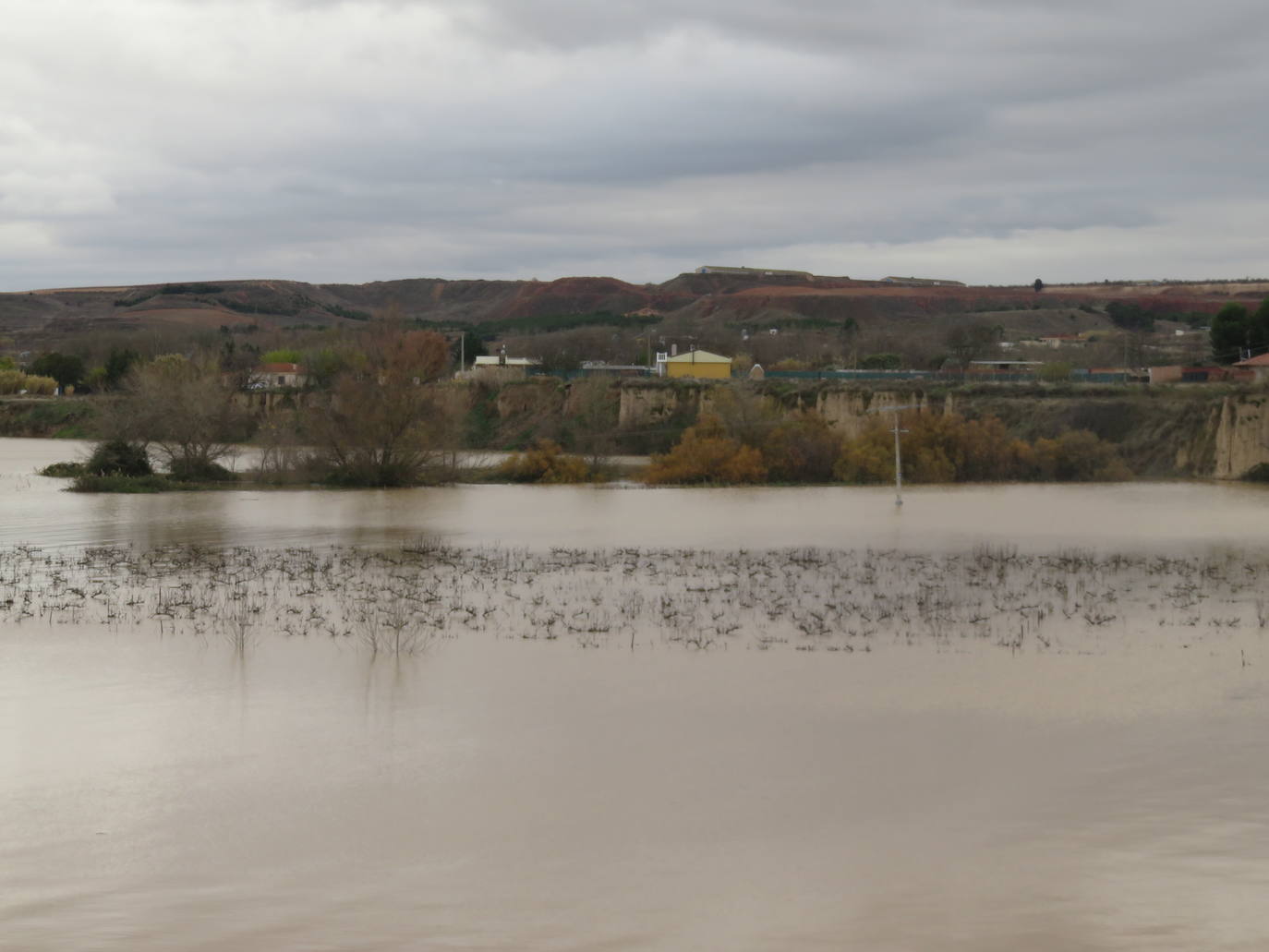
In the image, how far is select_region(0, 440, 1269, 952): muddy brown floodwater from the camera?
7949 millimetres

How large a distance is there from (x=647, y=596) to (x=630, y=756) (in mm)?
8329

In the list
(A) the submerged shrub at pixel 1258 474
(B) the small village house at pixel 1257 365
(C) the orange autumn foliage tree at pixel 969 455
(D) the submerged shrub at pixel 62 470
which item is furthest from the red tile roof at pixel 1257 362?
(D) the submerged shrub at pixel 62 470

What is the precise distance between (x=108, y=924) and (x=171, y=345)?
117941 millimetres

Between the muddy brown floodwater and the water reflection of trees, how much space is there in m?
0.11

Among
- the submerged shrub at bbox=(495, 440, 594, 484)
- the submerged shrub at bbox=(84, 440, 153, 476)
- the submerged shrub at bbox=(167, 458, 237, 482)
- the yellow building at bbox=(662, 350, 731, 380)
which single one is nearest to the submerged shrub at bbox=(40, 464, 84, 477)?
the submerged shrub at bbox=(84, 440, 153, 476)

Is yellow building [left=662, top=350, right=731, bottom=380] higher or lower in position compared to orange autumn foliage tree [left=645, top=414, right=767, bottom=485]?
higher

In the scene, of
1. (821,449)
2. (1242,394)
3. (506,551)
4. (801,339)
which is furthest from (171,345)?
(506,551)

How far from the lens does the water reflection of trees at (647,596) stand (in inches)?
643

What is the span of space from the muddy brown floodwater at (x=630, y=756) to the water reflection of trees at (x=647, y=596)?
0.35 ft

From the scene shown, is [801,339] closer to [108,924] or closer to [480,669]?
[480,669]

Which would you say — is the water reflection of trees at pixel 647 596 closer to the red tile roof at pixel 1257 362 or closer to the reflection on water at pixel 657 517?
the reflection on water at pixel 657 517

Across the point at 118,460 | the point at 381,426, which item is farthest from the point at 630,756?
the point at 118,460

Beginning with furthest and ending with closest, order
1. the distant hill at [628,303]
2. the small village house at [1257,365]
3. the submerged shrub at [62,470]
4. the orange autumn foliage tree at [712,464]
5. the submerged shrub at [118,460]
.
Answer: the distant hill at [628,303] < the small village house at [1257,365] < the orange autumn foliage tree at [712,464] < the submerged shrub at [62,470] < the submerged shrub at [118,460]

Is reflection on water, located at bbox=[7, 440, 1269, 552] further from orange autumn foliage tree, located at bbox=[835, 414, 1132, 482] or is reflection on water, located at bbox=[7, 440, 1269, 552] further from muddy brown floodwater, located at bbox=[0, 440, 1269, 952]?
muddy brown floodwater, located at bbox=[0, 440, 1269, 952]
